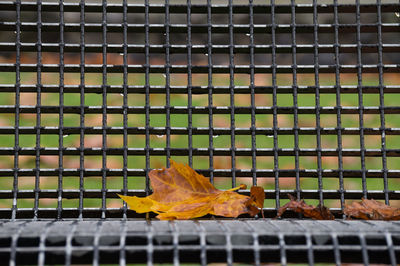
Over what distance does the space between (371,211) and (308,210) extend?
16 centimetres

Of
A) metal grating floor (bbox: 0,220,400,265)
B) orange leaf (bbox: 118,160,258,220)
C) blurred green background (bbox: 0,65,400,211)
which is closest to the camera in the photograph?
metal grating floor (bbox: 0,220,400,265)

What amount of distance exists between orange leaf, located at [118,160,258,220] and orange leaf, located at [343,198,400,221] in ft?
0.84

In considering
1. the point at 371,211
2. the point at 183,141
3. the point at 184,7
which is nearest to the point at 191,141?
the point at 184,7

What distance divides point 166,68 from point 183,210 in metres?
0.41

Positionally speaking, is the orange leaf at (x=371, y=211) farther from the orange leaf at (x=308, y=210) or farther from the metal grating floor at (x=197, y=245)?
the metal grating floor at (x=197, y=245)

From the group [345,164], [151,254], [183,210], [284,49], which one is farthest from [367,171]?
[345,164]

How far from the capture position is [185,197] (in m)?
1.23

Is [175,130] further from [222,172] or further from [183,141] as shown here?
[183,141]

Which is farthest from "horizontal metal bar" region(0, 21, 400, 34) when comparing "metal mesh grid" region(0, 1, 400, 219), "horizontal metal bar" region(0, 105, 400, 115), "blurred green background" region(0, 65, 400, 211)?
"blurred green background" region(0, 65, 400, 211)

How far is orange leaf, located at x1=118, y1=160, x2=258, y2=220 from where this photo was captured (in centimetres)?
121

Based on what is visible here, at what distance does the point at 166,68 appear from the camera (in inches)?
54.0

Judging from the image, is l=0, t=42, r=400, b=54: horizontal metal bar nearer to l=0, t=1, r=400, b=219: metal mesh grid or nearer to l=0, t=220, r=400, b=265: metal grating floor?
l=0, t=1, r=400, b=219: metal mesh grid

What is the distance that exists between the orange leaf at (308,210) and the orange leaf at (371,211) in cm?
7

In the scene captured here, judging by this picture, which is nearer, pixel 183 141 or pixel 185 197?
pixel 185 197
